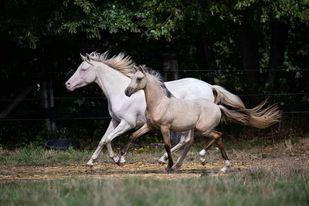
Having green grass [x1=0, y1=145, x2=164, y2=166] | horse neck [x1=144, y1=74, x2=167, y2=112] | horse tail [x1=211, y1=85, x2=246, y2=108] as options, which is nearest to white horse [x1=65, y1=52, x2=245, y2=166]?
horse tail [x1=211, y1=85, x2=246, y2=108]

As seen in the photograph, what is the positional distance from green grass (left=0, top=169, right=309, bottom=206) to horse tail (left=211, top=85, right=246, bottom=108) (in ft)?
17.0

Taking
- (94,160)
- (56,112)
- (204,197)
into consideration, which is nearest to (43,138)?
(56,112)

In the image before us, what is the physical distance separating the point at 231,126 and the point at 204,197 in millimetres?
12757

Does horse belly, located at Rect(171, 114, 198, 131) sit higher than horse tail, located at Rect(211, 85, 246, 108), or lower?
lower

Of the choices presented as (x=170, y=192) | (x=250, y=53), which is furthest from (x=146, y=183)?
(x=250, y=53)

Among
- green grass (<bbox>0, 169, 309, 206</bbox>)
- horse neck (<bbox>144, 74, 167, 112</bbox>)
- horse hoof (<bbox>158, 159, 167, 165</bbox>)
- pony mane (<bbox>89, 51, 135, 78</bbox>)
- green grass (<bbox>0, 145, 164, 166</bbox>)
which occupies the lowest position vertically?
green grass (<bbox>0, 145, 164, 166</bbox>)

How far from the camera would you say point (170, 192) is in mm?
Answer: 7254

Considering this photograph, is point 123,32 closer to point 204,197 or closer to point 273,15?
point 273,15

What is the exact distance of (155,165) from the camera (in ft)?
45.1

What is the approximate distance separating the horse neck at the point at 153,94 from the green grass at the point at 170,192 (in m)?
2.96

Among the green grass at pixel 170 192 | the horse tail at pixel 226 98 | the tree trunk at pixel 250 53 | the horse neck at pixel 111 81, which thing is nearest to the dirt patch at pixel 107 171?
the horse tail at pixel 226 98

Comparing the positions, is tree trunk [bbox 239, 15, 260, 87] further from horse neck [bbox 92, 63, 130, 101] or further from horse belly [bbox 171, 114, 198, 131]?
horse belly [bbox 171, 114, 198, 131]

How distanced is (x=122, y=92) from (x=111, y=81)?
35cm

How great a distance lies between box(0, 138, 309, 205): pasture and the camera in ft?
23.1
